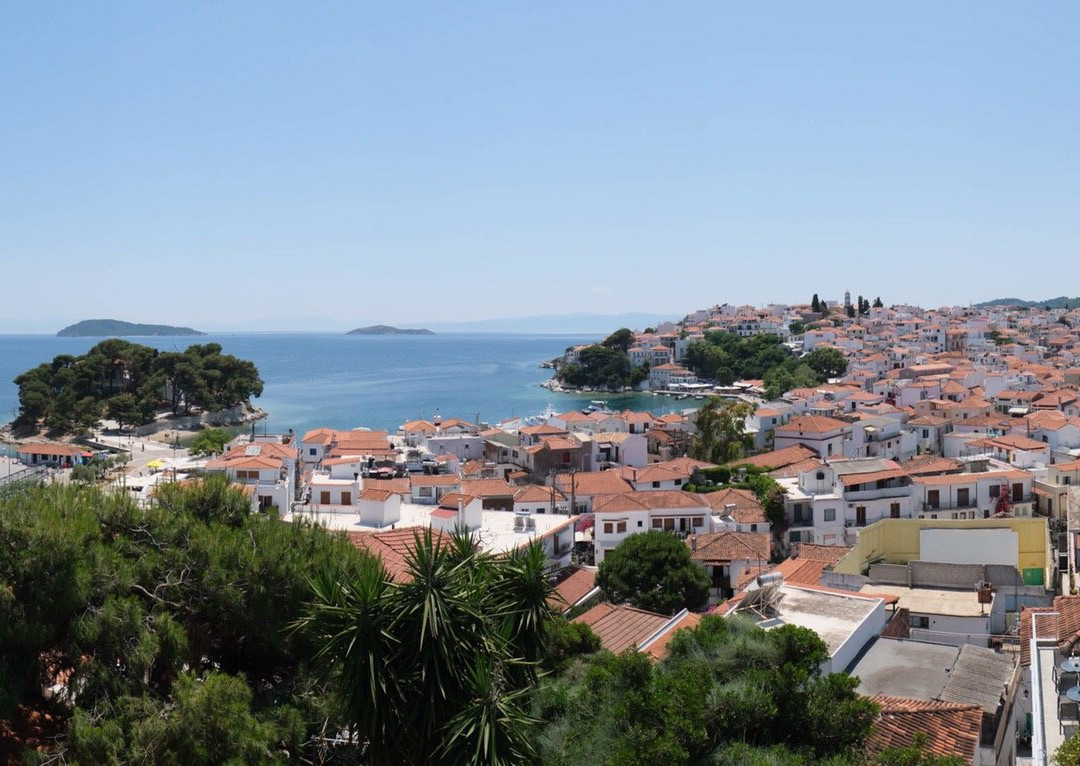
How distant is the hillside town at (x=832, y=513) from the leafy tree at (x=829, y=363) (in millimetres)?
11937

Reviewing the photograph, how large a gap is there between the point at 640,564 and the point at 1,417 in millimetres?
68197

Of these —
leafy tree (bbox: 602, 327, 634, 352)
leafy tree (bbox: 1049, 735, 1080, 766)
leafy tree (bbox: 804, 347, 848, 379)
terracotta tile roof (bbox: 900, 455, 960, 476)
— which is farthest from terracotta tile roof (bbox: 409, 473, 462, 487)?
leafy tree (bbox: 602, 327, 634, 352)

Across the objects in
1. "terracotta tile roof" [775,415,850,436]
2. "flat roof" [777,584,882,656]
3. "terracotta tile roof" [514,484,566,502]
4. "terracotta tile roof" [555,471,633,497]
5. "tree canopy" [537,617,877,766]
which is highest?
"tree canopy" [537,617,877,766]

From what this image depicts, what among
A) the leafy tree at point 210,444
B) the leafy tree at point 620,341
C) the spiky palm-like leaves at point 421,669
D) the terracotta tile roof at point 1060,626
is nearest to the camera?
the spiky palm-like leaves at point 421,669

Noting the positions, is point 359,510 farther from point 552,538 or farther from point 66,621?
point 66,621

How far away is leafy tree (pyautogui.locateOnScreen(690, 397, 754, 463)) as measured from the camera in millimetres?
39000

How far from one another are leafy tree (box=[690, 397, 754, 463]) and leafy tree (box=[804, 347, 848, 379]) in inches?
1272

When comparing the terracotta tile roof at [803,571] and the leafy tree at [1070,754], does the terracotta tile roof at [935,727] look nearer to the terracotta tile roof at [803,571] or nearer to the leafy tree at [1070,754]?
the leafy tree at [1070,754]

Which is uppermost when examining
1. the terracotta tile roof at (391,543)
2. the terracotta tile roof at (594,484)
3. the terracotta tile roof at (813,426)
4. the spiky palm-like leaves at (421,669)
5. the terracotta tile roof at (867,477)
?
the spiky palm-like leaves at (421,669)

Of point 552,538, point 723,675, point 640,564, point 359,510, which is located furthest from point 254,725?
point 359,510

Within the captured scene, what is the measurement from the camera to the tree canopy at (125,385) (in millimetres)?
58500

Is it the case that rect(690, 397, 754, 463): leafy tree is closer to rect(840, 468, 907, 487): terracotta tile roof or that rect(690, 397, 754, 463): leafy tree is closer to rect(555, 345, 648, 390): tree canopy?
rect(840, 468, 907, 487): terracotta tile roof

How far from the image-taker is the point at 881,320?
97.0 m

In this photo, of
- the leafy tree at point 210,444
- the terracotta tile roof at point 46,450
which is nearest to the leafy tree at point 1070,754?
the leafy tree at point 210,444
